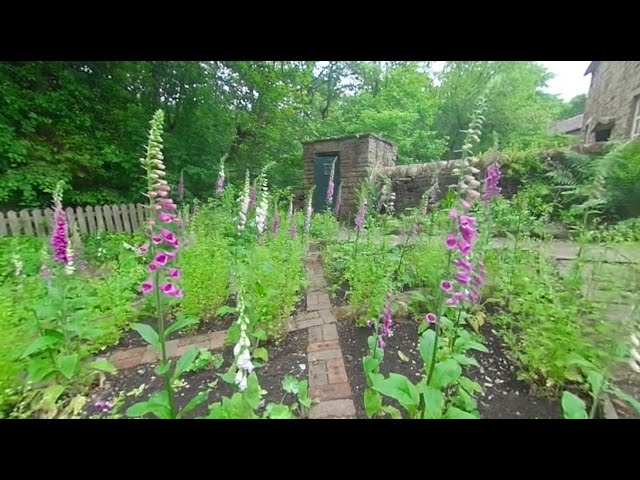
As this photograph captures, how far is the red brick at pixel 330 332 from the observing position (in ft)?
7.95

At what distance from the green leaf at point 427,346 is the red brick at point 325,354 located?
34.4 inches

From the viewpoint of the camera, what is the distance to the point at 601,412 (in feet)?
4.97

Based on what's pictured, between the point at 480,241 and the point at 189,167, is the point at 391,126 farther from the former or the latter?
the point at 480,241

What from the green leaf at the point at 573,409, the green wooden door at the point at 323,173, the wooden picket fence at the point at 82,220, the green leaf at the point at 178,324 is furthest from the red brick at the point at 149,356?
the green wooden door at the point at 323,173

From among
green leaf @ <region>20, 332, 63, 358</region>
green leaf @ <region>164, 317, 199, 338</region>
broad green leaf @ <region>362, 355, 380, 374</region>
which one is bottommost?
green leaf @ <region>20, 332, 63, 358</region>

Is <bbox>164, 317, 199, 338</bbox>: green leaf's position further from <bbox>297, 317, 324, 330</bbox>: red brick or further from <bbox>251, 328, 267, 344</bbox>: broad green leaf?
<bbox>297, 317, 324, 330</bbox>: red brick

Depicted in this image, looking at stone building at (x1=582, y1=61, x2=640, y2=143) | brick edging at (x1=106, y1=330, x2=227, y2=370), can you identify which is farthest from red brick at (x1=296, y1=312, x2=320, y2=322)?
stone building at (x1=582, y1=61, x2=640, y2=143)

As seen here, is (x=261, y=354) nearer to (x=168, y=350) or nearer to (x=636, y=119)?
(x=168, y=350)

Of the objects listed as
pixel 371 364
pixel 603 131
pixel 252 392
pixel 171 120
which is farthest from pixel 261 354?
pixel 603 131

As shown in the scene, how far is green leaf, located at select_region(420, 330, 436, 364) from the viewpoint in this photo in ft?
4.62

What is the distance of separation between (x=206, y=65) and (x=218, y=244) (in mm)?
6852

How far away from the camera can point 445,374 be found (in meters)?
1.33

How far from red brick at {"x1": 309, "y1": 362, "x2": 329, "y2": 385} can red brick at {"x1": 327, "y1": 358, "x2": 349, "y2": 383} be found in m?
0.03
